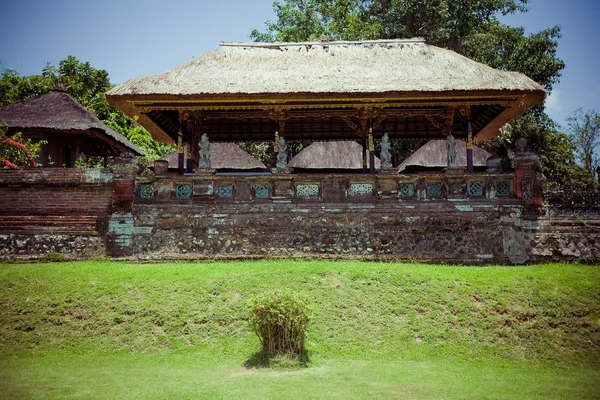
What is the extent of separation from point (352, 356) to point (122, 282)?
473cm

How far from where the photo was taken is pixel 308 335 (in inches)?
340

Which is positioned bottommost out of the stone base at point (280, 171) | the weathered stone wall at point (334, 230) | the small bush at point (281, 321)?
the small bush at point (281, 321)

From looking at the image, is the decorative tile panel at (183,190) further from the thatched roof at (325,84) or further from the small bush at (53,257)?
the small bush at (53,257)

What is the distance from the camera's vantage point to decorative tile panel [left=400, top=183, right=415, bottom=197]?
13531 mm

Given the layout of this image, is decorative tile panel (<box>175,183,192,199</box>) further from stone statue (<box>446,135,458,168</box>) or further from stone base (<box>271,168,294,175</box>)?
stone statue (<box>446,135,458,168</box>)

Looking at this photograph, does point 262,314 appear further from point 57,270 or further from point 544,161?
point 544,161

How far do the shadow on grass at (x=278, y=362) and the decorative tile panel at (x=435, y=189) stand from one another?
6.77 metres

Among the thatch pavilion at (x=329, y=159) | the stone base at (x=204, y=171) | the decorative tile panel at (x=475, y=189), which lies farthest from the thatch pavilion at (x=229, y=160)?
the decorative tile panel at (x=475, y=189)

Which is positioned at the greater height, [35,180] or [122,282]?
[35,180]

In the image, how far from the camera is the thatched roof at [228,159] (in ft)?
70.9

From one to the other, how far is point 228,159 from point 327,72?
8.39m

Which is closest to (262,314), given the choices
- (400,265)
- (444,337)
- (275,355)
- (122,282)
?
(275,355)

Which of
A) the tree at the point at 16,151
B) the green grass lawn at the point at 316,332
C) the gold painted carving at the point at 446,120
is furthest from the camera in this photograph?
the tree at the point at 16,151

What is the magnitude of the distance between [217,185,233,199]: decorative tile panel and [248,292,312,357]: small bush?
5.88m
